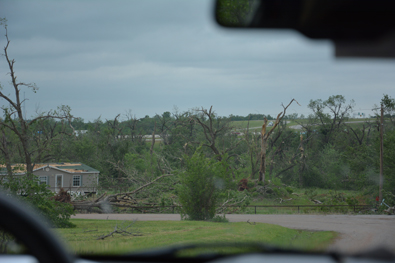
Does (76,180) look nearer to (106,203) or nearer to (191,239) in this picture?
(106,203)

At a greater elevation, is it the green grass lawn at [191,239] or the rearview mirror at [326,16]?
the rearview mirror at [326,16]

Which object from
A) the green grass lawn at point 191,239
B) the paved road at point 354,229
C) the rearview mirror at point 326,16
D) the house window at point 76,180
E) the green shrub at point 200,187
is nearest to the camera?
the rearview mirror at point 326,16

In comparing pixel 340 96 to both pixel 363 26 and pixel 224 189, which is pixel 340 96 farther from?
pixel 363 26

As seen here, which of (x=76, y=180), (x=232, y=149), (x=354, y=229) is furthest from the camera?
(x=232, y=149)

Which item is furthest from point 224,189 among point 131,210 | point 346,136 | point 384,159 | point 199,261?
point 346,136

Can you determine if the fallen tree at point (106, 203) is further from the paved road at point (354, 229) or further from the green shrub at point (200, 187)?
the paved road at point (354, 229)

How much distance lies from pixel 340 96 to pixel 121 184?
19.5 m

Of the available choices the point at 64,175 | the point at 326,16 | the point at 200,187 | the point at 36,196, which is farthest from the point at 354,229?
the point at 64,175

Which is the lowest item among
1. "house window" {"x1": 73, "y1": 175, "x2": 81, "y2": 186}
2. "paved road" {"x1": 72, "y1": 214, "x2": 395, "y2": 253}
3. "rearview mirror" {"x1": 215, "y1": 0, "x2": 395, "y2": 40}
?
"house window" {"x1": 73, "y1": 175, "x2": 81, "y2": 186}

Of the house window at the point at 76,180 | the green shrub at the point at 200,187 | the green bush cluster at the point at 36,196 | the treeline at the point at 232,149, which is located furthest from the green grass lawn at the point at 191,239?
the house window at the point at 76,180

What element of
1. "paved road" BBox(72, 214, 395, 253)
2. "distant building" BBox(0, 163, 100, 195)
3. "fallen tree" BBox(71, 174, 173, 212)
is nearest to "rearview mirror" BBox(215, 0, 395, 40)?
"paved road" BBox(72, 214, 395, 253)

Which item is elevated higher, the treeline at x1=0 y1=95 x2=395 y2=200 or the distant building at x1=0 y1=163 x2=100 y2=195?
the treeline at x1=0 y1=95 x2=395 y2=200

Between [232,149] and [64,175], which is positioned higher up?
[232,149]

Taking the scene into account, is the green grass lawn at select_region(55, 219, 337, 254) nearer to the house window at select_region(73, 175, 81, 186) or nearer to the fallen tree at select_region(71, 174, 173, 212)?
the fallen tree at select_region(71, 174, 173, 212)
